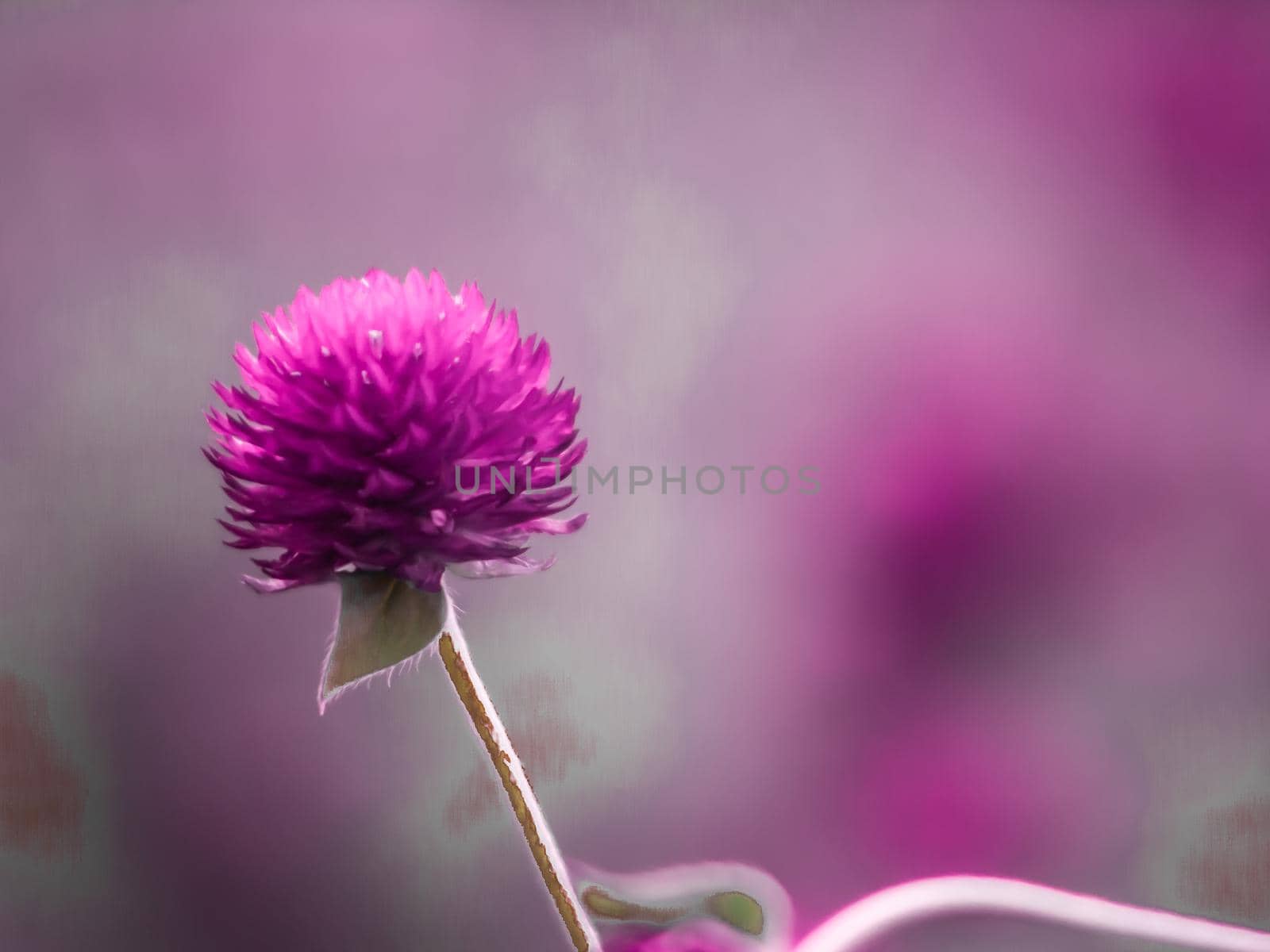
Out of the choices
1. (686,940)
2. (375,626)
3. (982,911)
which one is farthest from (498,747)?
(982,911)

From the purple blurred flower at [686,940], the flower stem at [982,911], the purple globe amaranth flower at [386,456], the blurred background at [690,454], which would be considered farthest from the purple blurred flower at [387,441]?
the flower stem at [982,911]

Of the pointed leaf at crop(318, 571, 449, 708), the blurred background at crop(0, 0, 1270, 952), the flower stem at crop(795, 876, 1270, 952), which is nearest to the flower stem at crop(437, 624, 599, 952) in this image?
the pointed leaf at crop(318, 571, 449, 708)

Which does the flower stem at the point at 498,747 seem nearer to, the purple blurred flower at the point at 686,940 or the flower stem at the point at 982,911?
the purple blurred flower at the point at 686,940

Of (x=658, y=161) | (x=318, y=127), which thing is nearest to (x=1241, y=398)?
(x=658, y=161)

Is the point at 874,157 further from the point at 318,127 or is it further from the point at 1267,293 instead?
the point at 318,127

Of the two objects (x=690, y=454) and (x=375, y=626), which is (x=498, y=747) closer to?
(x=375, y=626)

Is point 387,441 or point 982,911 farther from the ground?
point 387,441

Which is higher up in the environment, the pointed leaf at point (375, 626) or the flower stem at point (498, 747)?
the pointed leaf at point (375, 626)

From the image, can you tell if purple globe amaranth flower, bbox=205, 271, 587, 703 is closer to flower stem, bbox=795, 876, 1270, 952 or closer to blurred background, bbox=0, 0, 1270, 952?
blurred background, bbox=0, 0, 1270, 952
